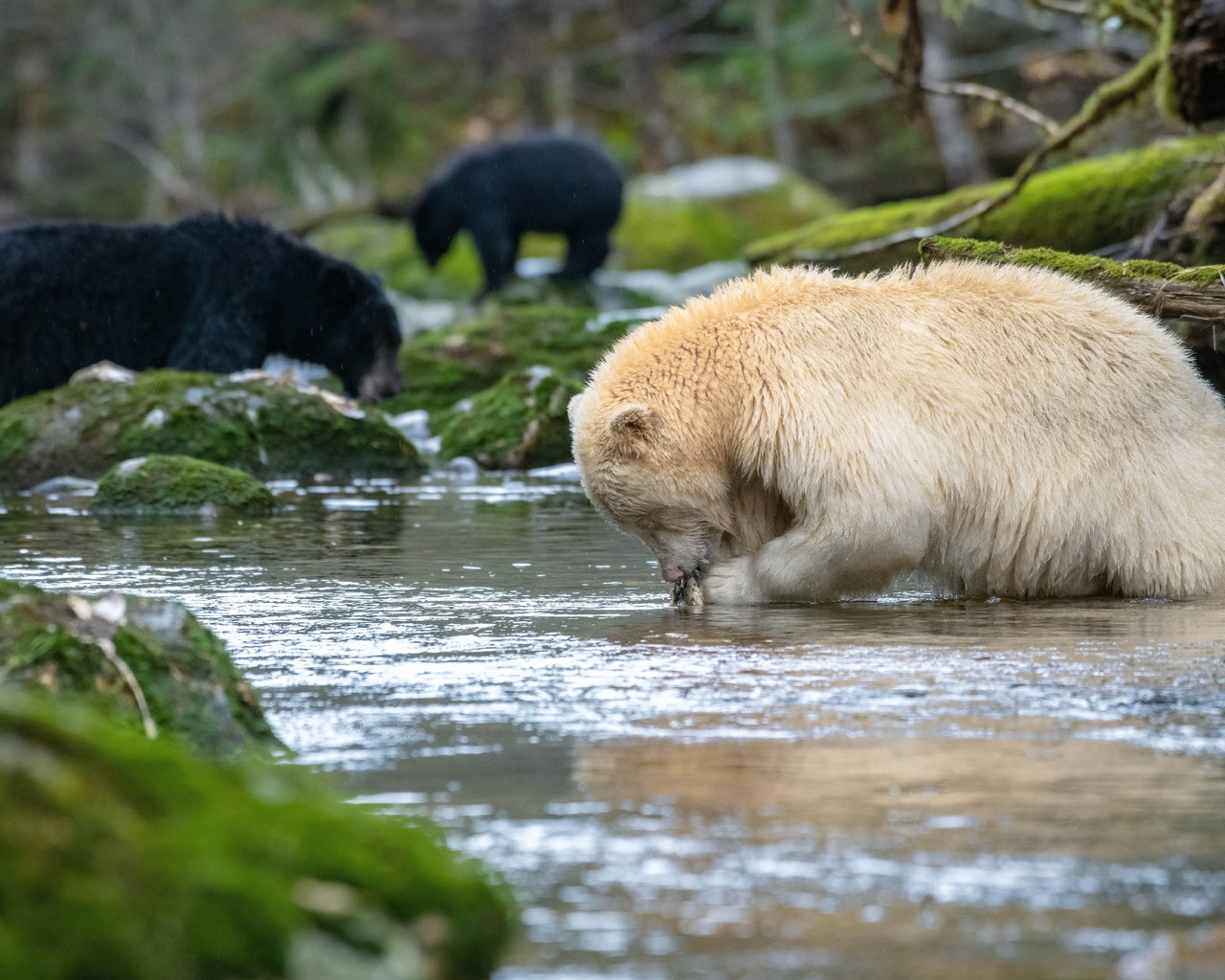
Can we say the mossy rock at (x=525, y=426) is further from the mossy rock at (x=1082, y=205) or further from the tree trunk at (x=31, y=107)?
the tree trunk at (x=31, y=107)

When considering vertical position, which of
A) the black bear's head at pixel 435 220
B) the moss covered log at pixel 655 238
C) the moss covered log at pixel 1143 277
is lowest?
the moss covered log at pixel 1143 277

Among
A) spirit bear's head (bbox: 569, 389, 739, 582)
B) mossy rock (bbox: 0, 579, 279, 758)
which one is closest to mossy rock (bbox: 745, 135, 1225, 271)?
spirit bear's head (bbox: 569, 389, 739, 582)

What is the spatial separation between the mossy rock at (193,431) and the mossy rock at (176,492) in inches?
59.2

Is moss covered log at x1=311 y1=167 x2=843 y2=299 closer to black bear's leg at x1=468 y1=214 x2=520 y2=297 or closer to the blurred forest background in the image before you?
the blurred forest background

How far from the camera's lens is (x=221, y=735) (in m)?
3.39

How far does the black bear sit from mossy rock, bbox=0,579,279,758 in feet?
Answer: 27.1

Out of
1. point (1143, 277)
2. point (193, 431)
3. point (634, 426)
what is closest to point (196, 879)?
point (634, 426)

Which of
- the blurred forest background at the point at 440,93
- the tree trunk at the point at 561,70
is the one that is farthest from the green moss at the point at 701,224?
the tree trunk at the point at 561,70

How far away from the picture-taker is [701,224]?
919 inches

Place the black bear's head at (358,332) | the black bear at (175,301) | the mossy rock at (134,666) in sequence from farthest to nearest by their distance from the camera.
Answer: the black bear's head at (358,332)
the black bear at (175,301)
the mossy rock at (134,666)

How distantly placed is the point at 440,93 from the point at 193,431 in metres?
25.3

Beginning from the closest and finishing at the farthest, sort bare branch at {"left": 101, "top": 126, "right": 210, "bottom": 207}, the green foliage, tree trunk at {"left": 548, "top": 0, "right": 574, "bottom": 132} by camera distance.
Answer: the green foliage → bare branch at {"left": 101, "top": 126, "right": 210, "bottom": 207} → tree trunk at {"left": 548, "top": 0, "right": 574, "bottom": 132}

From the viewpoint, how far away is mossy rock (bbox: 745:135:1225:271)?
9992 mm

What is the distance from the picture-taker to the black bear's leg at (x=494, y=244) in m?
18.4
